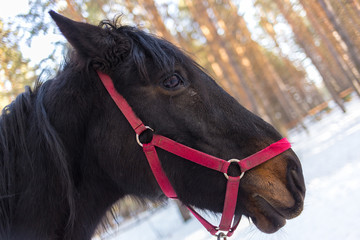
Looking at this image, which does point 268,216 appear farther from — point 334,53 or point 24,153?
point 334,53

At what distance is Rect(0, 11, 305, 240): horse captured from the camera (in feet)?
5.65

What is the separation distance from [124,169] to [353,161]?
19.5 feet

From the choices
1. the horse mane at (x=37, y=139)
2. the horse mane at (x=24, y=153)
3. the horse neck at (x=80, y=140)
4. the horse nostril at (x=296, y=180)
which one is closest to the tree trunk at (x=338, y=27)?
the horse mane at (x=37, y=139)

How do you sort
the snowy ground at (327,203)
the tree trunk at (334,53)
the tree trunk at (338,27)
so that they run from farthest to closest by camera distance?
the tree trunk at (334,53), the tree trunk at (338,27), the snowy ground at (327,203)

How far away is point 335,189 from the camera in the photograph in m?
5.24

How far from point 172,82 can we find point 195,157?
0.53m

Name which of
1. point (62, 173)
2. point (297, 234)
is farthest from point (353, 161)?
point (62, 173)

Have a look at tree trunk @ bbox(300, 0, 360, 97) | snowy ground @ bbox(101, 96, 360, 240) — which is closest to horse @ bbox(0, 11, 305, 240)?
snowy ground @ bbox(101, 96, 360, 240)

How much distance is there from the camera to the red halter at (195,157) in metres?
1.76

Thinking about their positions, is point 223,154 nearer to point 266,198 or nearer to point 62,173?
point 266,198

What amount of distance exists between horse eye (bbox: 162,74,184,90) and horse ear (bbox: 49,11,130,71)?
0.37 meters

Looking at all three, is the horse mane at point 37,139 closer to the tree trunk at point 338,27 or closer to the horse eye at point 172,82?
the horse eye at point 172,82

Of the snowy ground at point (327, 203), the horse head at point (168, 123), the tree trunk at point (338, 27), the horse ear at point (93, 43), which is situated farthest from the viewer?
the tree trunk at point (338, 27)

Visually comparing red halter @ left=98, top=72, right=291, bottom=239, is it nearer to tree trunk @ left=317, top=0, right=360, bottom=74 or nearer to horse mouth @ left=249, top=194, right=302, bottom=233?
horse mouth @ left=249, top=194, right=302, bottom=233
